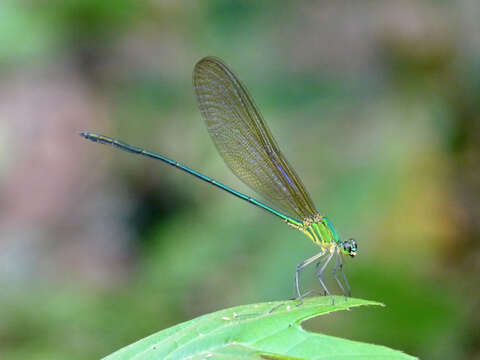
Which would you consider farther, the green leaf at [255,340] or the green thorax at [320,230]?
the green thorax at [320,230]

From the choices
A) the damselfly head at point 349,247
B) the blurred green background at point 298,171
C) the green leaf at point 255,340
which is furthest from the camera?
the blurred green background at point 298,171

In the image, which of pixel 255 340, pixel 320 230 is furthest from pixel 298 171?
pixel 255 340

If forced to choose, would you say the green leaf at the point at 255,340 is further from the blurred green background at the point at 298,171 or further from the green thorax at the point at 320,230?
the blurred green background at the point at 298,171

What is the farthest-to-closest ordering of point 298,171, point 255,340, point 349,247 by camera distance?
point 298,171, point 349,247, point 255,340

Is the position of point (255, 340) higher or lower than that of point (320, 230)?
lower

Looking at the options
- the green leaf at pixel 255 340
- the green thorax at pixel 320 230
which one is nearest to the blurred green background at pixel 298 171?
the green thorax at pixel 320 230

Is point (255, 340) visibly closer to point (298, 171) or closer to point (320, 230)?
point (320, 230)
